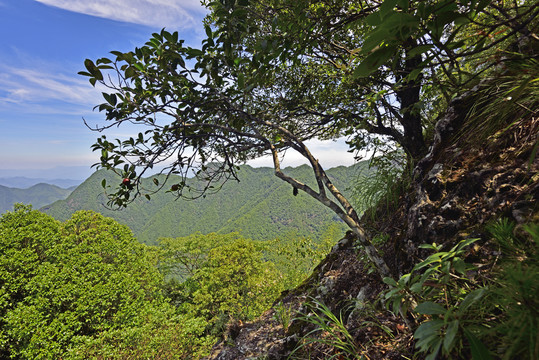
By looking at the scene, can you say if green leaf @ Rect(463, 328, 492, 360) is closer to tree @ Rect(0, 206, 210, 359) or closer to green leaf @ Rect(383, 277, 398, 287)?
Result: green leaf @ Rect(383, 277, 398, 287)

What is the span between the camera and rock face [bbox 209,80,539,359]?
1729 millimetres

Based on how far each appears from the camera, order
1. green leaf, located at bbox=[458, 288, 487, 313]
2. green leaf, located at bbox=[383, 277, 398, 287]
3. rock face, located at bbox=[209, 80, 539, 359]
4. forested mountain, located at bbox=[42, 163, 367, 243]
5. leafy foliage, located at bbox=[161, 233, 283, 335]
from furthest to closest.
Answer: forested mountain, located at bbox=[42, 163, 367, 243] < leafy foliage, located at bbox=[161, 233, 283, 335] < rock face, located at bbox=[209, 80, 539, 359] < green leaf, located at bbox=[383, 277, 398, 287] < green leaf, located at bbox=[458, 288, 487, 313]

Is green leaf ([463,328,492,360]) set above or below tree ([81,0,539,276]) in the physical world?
below

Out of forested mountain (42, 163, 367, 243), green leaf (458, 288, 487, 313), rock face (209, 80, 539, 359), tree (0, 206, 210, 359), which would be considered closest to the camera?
green leaf (458, 288, 487, 313)

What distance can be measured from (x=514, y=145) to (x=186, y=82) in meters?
2.91

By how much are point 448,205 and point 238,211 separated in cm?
13944

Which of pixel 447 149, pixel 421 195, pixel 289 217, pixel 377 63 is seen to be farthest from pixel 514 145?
pixel 289 217

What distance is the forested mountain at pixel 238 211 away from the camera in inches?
4102

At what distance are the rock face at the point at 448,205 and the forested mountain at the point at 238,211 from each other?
75.1 meters

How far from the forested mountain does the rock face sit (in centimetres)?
7505

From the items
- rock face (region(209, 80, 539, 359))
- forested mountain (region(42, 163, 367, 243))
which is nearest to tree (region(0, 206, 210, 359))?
rock face (region(209, 80, 539, 359))

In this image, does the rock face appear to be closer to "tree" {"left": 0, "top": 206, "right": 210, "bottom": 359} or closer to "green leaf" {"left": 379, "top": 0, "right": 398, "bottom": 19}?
"green leaf" {"left": 379, "top": 0, "right": 398, "bottom": 19}

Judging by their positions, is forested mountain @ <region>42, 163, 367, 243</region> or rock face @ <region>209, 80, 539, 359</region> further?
forested mountain @ <region>42, 163, 367, 243</region>

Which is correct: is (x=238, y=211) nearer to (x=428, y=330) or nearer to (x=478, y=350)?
(x=428, y=330)
